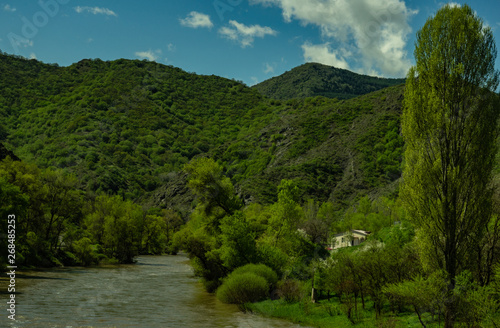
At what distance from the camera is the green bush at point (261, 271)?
129 ft

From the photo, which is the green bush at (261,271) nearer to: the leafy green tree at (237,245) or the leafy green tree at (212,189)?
the leafy green tree at (237,245)

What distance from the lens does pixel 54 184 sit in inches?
2613

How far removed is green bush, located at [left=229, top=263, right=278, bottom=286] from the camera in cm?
3947

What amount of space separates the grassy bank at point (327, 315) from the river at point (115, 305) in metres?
1.40

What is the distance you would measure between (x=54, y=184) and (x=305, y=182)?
91545 millimetres

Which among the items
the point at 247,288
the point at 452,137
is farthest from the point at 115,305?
the point at 452,137

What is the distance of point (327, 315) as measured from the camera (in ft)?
105

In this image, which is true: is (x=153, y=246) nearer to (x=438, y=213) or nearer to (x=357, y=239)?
(x=357, y=239)

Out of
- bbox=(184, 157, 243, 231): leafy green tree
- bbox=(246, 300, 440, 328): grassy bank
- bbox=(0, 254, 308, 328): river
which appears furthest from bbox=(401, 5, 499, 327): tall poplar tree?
bbox=(184, 157, 243, 231): leafy green tree

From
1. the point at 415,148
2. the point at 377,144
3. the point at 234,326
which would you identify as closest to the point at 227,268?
the point at 234,326

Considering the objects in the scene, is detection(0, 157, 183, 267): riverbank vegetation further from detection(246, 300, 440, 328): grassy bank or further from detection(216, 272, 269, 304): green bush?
detection(246, 300, 440, 328): grassy bank

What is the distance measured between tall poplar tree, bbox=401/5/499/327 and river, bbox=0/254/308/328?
13.6 metres

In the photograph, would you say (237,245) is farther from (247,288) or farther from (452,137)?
(452,137)

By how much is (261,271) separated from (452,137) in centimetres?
2328
